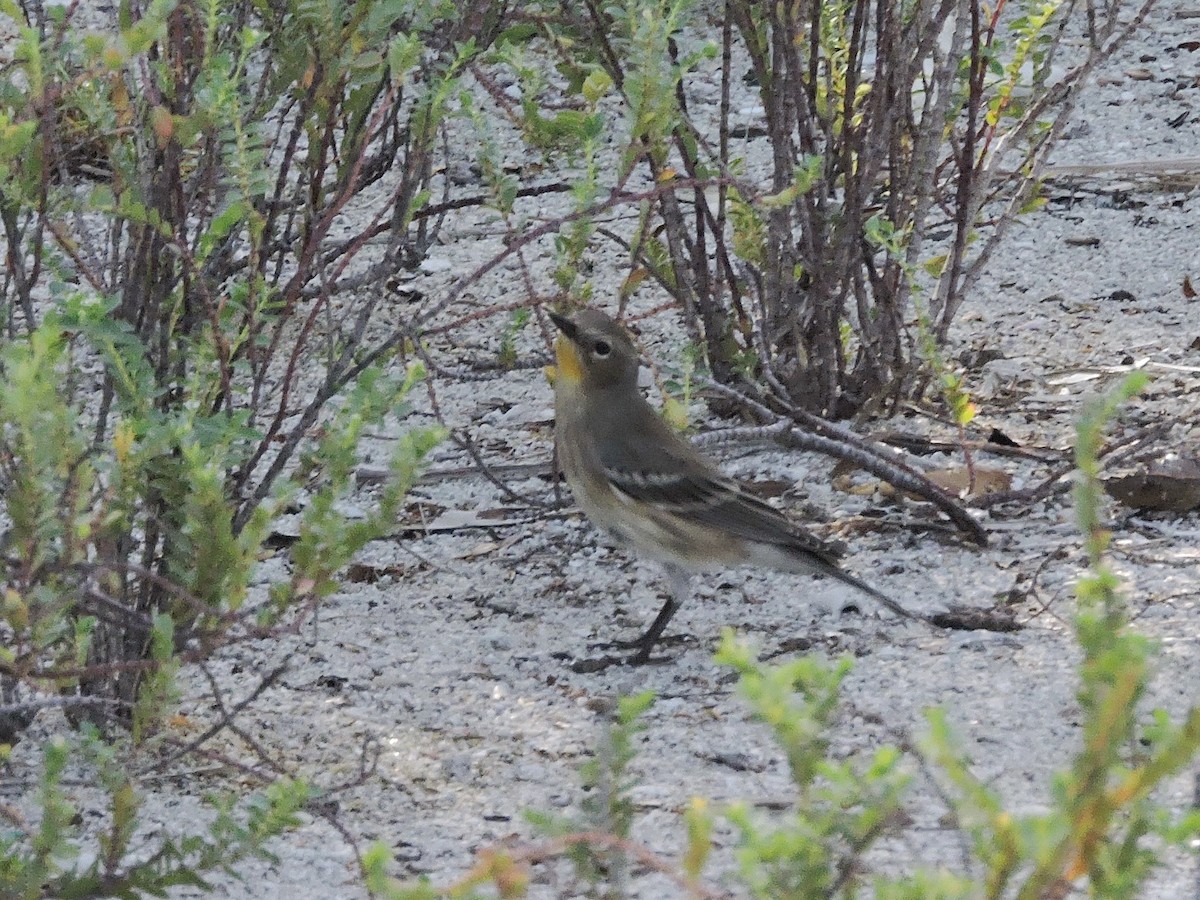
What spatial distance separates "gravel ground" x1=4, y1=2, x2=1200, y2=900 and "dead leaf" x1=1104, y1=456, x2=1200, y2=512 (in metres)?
0.07

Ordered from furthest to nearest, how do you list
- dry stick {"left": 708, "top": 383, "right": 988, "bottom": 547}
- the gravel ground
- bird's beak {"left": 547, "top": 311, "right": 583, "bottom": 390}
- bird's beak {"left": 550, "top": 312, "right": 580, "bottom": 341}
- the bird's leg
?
bird's beak {"left": 547, "top": 311, "right": 583, "bottom": 390} < bird's beak {"left": 550, "top": 312, "right": 580, "bottom": 341} < dry stick {"left": 708, "top": 383, "right": 988, "bottom": 547} < the bird's leg < the gravel ground

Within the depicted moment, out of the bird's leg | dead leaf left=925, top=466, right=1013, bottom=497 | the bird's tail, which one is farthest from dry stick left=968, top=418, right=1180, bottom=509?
the bird's leg

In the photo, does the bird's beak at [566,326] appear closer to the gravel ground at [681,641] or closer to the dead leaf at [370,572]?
the gravel ground at [681,641]

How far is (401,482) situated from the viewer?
300 cm

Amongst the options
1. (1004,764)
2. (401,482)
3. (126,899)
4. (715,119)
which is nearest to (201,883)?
(126,899)

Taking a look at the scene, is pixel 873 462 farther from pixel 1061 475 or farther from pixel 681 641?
pixel 681 641

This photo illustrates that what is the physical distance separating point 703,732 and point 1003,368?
2515mm

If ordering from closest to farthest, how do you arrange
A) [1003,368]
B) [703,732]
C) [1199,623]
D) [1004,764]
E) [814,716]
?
[814,716] → [1004,764] → [703,732] → [1199,623] → [1003,368]

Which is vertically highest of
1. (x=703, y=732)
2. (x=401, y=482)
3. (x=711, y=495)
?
(x=401, y=482)

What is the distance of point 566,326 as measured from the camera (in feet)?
16.8

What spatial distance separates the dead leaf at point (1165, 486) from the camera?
4.94m

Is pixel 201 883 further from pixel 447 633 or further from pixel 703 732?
pixel 447 633

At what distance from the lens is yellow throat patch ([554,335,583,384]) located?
519 centimetres

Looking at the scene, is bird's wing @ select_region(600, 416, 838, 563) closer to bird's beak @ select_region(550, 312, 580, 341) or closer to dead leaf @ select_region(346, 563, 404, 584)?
bird's beak @ select_region(550, 312, 580, 341)
